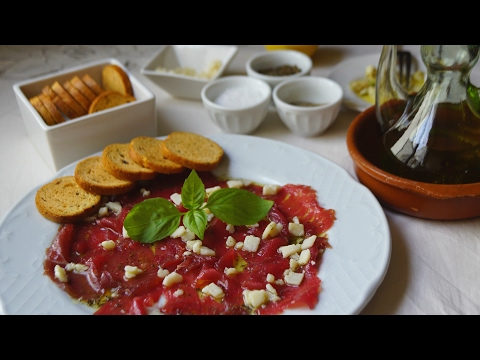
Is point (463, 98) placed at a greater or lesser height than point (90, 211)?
greater

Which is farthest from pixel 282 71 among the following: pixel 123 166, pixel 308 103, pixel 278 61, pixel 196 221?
pixel 196 221

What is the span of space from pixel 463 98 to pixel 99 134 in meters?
1.21

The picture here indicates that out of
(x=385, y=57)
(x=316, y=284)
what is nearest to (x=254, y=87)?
(x=385, y=57)

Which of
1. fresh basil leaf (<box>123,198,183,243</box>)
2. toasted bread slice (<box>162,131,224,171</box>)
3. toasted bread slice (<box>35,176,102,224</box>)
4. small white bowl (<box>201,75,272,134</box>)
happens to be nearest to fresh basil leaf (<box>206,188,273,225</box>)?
fresh basil leaf (<box>123,198,183,243</box>)

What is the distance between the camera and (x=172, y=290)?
1309mm

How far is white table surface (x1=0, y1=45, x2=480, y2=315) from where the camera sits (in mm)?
1302

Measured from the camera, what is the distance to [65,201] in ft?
5.08

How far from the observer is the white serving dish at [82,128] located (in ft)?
5.66

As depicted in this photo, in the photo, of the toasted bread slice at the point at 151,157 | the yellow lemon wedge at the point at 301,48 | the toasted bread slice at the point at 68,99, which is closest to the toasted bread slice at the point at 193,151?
the toasted bread slice at the point at 151,157

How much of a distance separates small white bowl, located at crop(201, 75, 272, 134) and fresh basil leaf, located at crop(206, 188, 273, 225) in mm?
521

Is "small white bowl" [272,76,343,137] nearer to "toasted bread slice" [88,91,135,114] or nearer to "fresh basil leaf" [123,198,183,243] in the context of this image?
"toasted bread slice" [88,91,135,114]

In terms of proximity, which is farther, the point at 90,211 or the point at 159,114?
the point at 159,114
